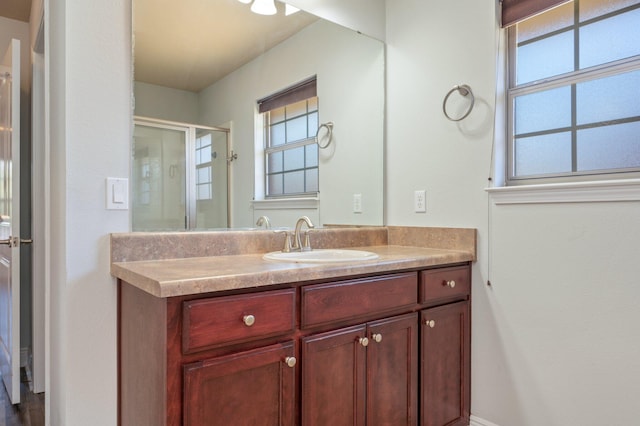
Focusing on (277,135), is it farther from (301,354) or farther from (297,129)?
(301,354)

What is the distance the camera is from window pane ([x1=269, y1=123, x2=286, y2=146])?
204 centimetres

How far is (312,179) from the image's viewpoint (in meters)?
2.21

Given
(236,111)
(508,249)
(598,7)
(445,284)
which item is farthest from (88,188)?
(598,7)

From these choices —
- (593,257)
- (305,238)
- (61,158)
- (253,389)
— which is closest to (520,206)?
(593,257)

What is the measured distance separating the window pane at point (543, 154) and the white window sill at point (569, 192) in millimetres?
156

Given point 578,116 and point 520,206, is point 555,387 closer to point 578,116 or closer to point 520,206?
point 520,206

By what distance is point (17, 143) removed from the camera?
83.7 inches

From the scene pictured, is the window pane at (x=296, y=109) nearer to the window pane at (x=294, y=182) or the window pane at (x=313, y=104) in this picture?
the window pane at (x=313, y=104)

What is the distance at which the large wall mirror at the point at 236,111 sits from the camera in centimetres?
161

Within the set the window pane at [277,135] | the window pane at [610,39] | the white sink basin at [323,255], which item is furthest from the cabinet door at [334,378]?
the window pane at [610,39]

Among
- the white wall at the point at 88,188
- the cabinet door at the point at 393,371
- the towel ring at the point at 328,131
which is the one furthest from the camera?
the towel ring at the point at 328,131

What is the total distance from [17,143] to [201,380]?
1.82 m

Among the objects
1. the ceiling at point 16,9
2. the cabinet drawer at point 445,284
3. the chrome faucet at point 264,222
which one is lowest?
the cabinet drawer at point 445,284

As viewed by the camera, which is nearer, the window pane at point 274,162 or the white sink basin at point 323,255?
the white sink basin at point 323,255
